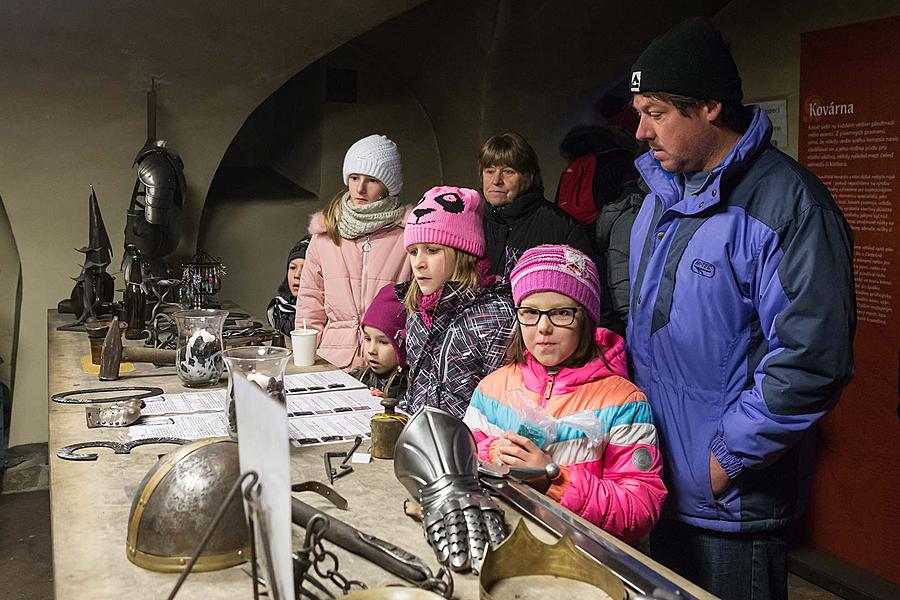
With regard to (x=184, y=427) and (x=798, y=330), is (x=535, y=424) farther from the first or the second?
(x=184, y=427)

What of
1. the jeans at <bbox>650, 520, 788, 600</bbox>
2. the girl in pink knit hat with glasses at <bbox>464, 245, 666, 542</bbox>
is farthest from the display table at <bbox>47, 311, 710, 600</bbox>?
the jeans at <bbox>650, 520, 788, 600</bbox>

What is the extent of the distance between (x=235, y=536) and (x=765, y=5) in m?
3.98

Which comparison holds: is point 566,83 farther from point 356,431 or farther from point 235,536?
point 235,536

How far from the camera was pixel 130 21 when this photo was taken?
15.6 feet

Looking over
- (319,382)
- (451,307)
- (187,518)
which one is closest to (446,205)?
(451,307)

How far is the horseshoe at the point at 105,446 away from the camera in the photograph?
1.88m

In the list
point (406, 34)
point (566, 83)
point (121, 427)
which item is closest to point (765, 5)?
point (566, 83)

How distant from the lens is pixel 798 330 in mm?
1803

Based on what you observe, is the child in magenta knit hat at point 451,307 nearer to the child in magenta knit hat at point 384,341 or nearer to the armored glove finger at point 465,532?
the child in magenta knit hat at point 384,341

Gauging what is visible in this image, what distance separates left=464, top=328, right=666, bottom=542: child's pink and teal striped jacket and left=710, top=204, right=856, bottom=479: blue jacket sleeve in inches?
8.6

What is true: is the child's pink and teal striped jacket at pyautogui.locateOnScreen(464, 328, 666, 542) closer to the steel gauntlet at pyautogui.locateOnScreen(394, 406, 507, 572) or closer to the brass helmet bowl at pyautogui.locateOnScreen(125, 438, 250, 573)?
the steel gauntlet at pyautogui.locateOnScreen(394, 406, 507, 572)

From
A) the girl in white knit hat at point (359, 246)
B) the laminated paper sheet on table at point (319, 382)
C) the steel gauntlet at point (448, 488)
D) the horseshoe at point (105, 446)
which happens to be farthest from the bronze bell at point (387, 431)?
the girl in white knit hat at point (359, 246)

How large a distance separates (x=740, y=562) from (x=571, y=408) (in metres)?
0.52

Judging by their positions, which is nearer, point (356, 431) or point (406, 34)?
point (356, 431)
